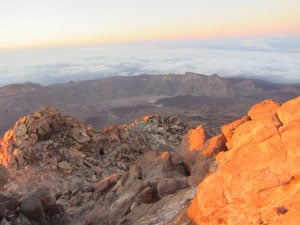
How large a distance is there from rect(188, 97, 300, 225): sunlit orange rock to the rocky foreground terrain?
31 mm

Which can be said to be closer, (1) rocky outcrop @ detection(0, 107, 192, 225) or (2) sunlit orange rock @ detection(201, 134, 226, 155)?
(2) sunlit orange rock @ detection(201, 134, 226, 155)

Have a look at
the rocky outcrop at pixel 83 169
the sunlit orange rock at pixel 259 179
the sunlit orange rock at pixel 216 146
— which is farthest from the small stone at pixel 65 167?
the sunlit orange rock at pixel 259 179

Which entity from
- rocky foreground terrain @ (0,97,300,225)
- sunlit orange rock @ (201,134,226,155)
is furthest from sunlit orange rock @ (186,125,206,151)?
sunlit orange rock @ (201,134,226,155)

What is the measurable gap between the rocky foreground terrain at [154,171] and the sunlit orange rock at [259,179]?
0.03 meters

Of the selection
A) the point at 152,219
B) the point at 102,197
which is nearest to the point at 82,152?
the point at 102,197

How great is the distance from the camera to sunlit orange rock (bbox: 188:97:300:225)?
11750 millimetres

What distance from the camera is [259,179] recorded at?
41.2 feet

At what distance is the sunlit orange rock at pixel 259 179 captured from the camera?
11.8 meters

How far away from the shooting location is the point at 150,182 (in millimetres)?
21203

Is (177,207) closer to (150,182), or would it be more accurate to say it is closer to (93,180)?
(150,182)

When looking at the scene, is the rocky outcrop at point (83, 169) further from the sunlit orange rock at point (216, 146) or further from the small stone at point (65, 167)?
the sunlit orange rock at point (216, 146)

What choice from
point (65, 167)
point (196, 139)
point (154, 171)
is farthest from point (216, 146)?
point (65, 167)

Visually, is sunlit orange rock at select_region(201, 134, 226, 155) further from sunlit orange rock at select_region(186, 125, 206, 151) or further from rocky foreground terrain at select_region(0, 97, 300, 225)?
sunlit orange rock at select_region(186, 125, 206, 151)

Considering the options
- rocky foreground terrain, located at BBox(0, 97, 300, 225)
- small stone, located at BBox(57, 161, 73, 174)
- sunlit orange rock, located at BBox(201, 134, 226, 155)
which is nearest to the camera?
rocky foreground terrain, located at BBox(0, 97, 300, 225)
